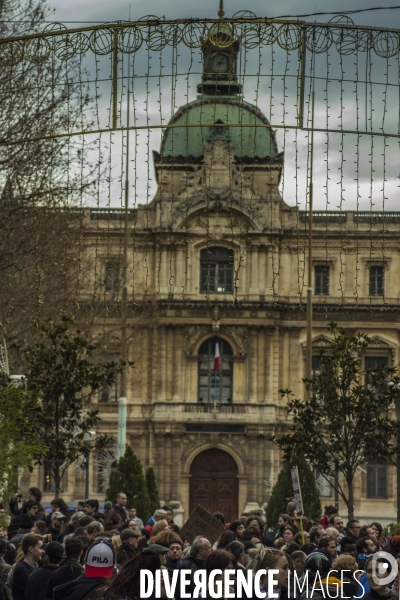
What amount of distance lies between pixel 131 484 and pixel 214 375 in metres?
15.4

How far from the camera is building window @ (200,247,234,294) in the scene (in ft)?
176

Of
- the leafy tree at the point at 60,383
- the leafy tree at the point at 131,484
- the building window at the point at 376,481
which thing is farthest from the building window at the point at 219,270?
the leafy tree at the point at 60,383

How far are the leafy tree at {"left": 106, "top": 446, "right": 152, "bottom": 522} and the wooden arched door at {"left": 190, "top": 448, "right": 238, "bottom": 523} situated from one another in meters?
14.0

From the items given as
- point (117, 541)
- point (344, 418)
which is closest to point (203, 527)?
point (117, 541)

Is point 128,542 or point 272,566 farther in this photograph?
point 128,542

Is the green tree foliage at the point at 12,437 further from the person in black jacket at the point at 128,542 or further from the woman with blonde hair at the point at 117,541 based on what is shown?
the person in black jacket at the point at 128,542

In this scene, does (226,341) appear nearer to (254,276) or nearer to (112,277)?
(254,276)

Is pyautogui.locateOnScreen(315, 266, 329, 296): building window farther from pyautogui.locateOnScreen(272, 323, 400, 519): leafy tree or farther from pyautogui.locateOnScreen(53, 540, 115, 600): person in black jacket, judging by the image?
pyautogui.locateOnScreen(53, 540, 115, 600): person in black jacket

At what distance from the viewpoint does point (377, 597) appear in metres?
A: 10.2

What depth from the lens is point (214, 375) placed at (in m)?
54.5

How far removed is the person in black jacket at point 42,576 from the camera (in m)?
11.8

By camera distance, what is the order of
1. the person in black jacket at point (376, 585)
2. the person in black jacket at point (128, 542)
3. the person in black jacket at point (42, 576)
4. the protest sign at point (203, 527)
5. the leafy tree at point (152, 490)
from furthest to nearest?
the leafy tree at point (152, 490), the protest sign at point (203, 527), the person in black jacket at point (128, 542), the person in black jacket at point (42, 576), the person in black jacket at point (376, 585)

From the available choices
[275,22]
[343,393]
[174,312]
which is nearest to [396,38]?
[275,22]

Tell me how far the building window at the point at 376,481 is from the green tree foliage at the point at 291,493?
1247 cm
